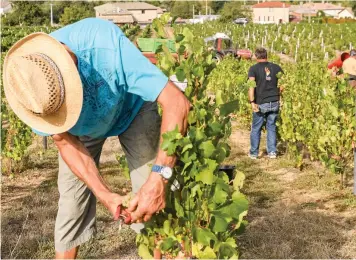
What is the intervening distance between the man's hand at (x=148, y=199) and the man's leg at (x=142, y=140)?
513 millimetres

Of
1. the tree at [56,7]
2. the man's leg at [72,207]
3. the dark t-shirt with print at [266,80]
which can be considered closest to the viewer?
the man's leg at [72,207]

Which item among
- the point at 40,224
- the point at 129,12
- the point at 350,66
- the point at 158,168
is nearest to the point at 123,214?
the point at 158,168

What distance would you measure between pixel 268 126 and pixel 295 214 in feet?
10.6

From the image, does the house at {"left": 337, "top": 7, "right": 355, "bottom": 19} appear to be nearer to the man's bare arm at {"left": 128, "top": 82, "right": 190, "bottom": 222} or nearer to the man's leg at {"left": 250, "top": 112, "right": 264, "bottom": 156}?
the man's leg at {"left": 250, "top": 112, "right": 264, "bottom": 156}

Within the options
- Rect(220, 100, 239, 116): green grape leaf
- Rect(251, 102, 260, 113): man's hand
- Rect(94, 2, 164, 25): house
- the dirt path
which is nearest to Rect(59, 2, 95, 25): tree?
Rect(94, 2, 164, 25): house

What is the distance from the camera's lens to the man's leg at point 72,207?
3457mm

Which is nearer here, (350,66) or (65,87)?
(65,87)

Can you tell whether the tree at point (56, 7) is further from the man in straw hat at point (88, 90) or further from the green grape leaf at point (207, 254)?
the green grape leaf at point (207, 254)

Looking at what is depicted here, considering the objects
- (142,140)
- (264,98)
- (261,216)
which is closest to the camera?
(142,140)

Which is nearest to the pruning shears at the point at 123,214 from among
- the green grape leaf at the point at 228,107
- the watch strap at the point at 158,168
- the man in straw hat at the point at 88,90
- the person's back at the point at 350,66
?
the man in straw hat at the point at 88,90

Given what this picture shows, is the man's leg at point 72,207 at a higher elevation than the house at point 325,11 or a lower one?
lower

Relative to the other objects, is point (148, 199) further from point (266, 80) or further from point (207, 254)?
point (266, 80)

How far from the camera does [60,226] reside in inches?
138

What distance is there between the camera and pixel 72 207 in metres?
3.49
